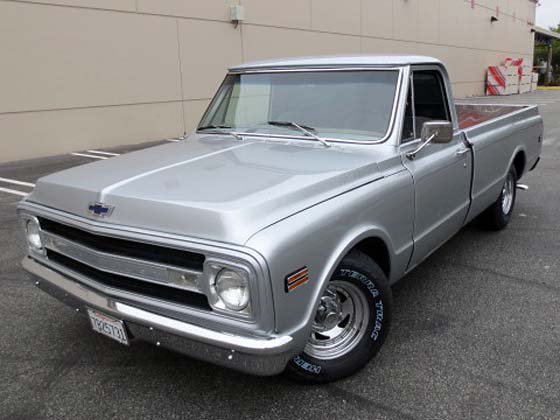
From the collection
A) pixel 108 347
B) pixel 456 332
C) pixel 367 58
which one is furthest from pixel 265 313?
pixel 367 58

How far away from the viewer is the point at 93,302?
2.62 m

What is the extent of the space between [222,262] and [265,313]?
285 millimetres

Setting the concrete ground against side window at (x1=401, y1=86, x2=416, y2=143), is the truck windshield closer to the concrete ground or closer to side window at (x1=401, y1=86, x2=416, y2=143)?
side window at (x1=401, y1=86, x2=416, y2=143)

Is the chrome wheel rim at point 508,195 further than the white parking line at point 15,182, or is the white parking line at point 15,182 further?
the white parking line at point 15,182

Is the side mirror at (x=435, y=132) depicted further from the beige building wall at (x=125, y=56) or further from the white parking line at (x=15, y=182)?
the beige building wall at (x=125, y=56)

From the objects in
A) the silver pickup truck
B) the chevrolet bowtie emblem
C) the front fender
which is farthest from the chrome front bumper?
the chevrolet bowtie emblem

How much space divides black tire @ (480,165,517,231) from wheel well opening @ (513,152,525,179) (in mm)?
103

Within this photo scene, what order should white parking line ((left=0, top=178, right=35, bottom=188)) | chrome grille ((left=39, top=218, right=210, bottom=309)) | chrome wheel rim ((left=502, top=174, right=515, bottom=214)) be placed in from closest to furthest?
chrome grille ((left=39, top=218, right=210, bottom=309)), chrome wheel rim ((left=502, top=174, right=515, bottom=214)), white parking line ((left=0, top=178, right=35, bottom=188))

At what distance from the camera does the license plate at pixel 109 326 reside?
2574 millimetres

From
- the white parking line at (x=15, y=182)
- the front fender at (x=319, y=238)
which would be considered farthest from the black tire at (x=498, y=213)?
the white parking line at (x=15, y=182)

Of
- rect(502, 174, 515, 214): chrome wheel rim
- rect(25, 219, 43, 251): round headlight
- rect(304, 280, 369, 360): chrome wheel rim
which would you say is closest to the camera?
rect(304, 280, 369, 360): chrome wheel rim

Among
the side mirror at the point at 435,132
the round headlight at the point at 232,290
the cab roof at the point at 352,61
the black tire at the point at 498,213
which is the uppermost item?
the cab roof at the point at 352,61

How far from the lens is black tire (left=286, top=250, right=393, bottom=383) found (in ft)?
9.00

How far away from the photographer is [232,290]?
2.27 meters
